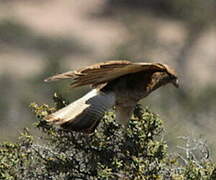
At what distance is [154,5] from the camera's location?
17.5 metres

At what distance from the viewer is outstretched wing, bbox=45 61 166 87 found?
2850 millimetres

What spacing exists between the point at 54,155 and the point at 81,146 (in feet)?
0.39

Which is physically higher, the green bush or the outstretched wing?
the outstretched wing

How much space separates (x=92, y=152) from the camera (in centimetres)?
326

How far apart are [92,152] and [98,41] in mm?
13212

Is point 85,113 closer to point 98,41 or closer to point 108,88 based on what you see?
point 108,88

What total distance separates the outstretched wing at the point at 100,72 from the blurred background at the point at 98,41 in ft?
20.6

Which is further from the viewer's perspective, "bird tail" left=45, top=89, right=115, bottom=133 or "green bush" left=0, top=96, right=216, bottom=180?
"green bush" left=0, top=96, right=216, bottom=180

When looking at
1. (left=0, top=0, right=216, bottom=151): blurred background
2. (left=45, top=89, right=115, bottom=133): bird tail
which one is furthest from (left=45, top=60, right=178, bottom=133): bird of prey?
(left=0, top=0, right=216, bottom=151): blurred background

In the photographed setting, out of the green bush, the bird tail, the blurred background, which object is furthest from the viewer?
the blurred background

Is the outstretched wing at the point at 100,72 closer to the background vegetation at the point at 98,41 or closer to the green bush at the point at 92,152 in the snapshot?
the green bush at the point at 92,152

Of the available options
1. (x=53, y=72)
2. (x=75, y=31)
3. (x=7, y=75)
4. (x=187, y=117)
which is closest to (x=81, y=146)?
(x=187, y=117)

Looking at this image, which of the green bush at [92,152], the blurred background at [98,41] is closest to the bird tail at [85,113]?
the green bush at [92,152]

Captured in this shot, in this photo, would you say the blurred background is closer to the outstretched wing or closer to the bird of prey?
the bird of prey
